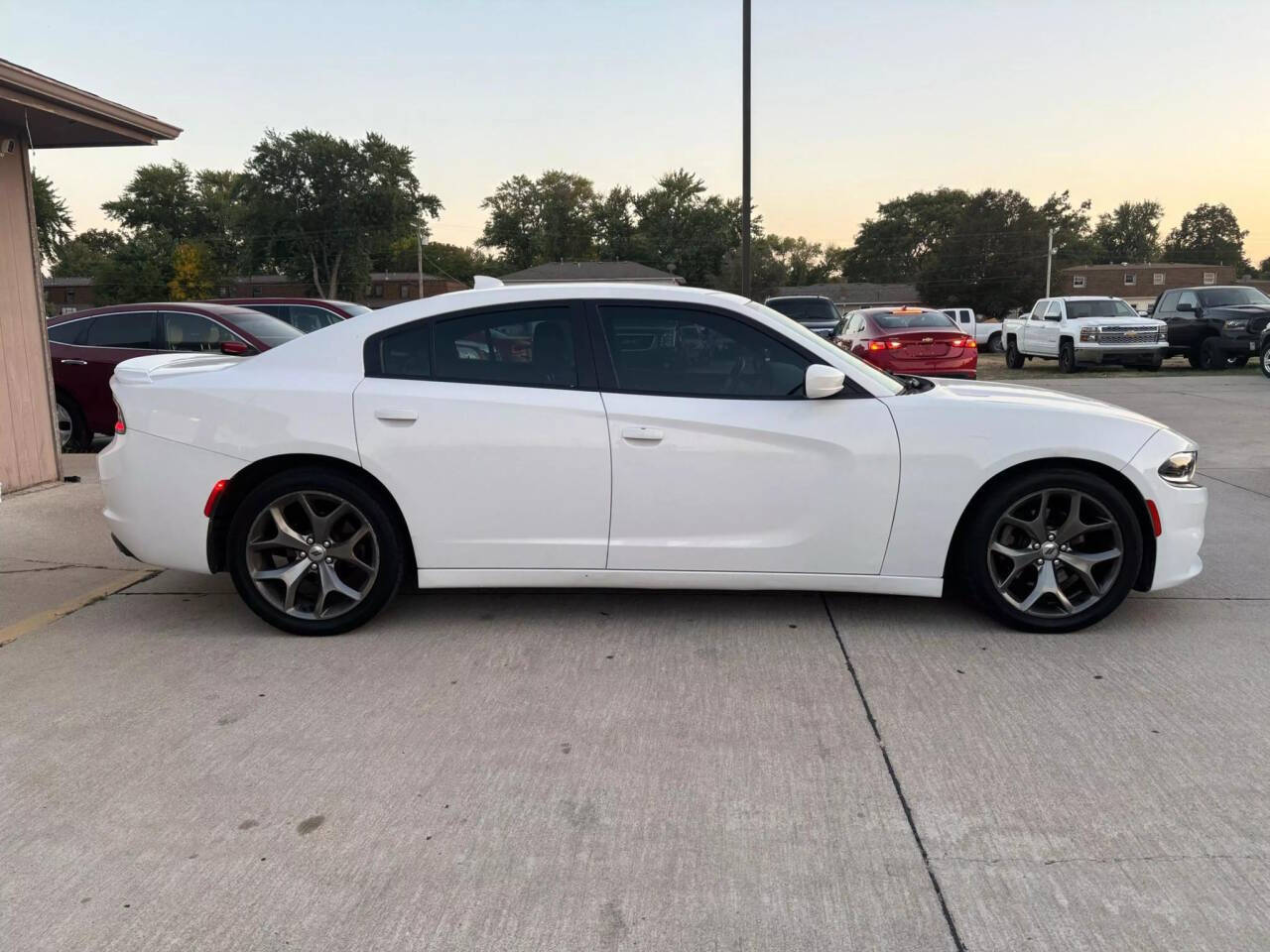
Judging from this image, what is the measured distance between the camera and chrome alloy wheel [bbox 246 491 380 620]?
169 inches

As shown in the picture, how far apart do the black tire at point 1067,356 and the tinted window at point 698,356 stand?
18.7m

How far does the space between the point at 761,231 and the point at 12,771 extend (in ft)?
295

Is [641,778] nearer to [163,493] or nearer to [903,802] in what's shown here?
[903,802]

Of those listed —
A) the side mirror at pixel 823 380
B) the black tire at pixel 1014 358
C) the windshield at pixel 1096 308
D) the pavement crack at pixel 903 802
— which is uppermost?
the windshield at pixel 1096 308

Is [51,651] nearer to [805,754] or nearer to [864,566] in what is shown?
[805,754]

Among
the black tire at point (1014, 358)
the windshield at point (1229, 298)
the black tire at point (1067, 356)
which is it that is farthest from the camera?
the black tire at point (1014, 358)

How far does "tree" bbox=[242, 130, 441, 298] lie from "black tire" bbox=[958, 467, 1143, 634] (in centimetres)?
7471

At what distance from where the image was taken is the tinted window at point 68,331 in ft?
32.9

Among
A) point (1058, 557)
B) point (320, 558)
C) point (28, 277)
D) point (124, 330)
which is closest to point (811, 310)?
point (124, 330)

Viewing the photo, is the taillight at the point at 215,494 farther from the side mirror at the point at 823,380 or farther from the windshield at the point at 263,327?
the windshield at the point at 263,327

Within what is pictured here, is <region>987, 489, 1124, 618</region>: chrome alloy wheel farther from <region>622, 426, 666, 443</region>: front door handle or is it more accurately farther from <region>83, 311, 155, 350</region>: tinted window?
<region>83, 311, 155, 350</region>: tinted window

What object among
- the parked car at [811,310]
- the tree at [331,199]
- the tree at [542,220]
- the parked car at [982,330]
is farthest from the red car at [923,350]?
the tree at [542,220]

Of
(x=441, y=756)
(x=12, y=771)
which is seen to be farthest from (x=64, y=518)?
(x=441, y=756)

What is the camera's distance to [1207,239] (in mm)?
123062
